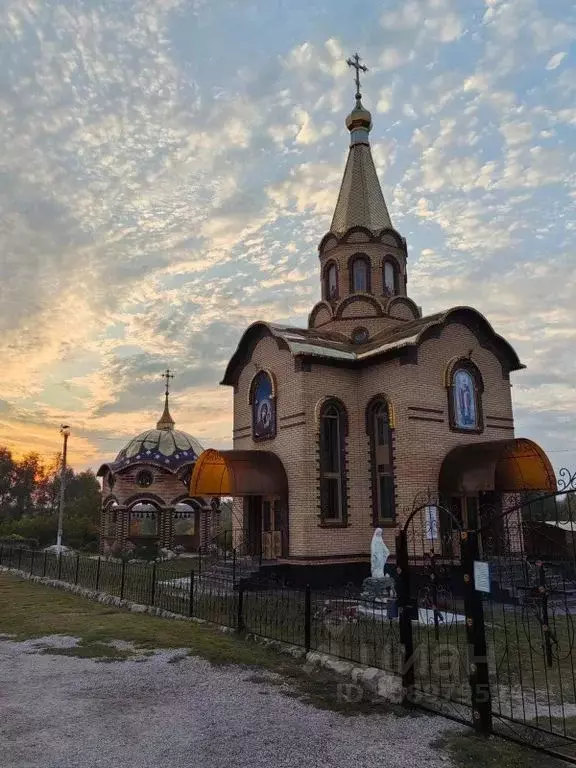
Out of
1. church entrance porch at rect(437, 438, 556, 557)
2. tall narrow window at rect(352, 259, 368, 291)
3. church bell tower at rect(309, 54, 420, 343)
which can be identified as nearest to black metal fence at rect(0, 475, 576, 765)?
church entrance porch at rect(437, 438, 556, 557)

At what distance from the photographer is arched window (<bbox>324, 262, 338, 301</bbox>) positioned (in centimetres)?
2161

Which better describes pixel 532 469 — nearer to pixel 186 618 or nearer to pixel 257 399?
pixel 257 399

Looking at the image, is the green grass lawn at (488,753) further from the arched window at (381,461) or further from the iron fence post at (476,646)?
the arched window at (381,461)

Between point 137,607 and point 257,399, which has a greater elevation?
point 257,399

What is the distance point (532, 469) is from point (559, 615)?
438 centimetres

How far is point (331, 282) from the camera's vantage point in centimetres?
2191

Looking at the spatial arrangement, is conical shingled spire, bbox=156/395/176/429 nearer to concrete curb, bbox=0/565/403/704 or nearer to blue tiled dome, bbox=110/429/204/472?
blue tiled dome, bbox=110/429/204/472

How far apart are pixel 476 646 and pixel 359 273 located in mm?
16495

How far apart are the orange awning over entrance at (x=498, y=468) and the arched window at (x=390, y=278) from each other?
285 inches

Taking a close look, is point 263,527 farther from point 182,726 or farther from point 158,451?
point 158,451

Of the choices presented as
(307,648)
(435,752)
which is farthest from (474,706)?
(307,648)

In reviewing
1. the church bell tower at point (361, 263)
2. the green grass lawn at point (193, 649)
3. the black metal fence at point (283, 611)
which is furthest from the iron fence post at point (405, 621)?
the church bell tower at point (361, 263)

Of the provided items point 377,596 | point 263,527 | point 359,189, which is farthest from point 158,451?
point 377,596

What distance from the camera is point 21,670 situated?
8234 mm
